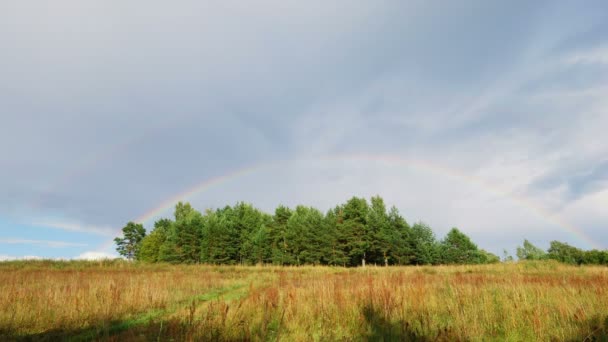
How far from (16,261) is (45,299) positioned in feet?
86.0

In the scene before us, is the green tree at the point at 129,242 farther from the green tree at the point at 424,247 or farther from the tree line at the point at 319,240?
the green tree at the point at 424,247

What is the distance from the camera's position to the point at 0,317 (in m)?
6.81

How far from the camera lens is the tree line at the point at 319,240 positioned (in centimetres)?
4925

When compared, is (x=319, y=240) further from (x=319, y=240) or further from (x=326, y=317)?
(x=326, y=317)

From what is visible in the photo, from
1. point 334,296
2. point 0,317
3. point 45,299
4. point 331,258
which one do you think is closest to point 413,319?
point 334,296

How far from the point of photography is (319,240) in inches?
1976

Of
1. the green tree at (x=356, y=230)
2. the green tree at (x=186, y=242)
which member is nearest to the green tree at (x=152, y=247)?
the green tree at (x=186, y=242)

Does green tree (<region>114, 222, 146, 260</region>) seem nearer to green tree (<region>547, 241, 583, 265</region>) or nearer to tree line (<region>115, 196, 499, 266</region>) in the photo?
tree line (<region>115, 196, 499, 266</region>)

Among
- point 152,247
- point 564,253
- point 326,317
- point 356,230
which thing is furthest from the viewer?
point 152,247

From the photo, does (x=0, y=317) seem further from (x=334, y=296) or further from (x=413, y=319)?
(x=413, y=319)

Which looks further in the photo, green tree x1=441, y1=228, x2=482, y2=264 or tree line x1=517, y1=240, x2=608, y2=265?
green tree x1=441, y1=228, x2=482, y2=264

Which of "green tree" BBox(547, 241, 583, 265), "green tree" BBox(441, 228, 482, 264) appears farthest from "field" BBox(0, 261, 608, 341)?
"green tree" BBox(547, 241, 583, 265)

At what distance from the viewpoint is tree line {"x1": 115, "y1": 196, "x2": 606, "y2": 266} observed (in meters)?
49.2

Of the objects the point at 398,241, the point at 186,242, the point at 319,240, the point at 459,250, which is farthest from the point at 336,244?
the point at 186,242
